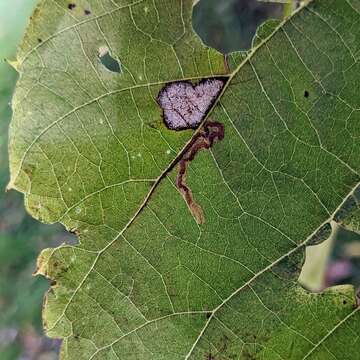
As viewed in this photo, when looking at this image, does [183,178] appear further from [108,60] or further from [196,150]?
[108,60]

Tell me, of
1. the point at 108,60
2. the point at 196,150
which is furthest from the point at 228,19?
the point at 196,150

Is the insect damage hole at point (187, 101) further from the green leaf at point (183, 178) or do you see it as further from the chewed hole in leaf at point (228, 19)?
the chewed hole in leaf at point (228, 19)

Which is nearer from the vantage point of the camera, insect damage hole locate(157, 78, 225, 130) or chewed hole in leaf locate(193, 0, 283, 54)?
insect damage hole locate(157, 78, 225, 130)

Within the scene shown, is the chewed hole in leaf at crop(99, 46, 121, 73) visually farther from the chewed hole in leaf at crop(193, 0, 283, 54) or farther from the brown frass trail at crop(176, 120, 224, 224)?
the chewed hole in leaf at crop(193, 0, 283, 54)

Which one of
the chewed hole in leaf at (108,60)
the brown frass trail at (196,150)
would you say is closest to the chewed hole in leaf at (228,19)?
the chewed hole in leaf at (108,60)

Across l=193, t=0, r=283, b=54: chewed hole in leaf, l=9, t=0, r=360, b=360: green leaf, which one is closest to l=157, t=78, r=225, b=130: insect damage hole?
l=9, t=0, r=360, b=360: green leaf

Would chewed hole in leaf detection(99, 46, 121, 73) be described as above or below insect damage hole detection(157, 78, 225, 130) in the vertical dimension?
above
